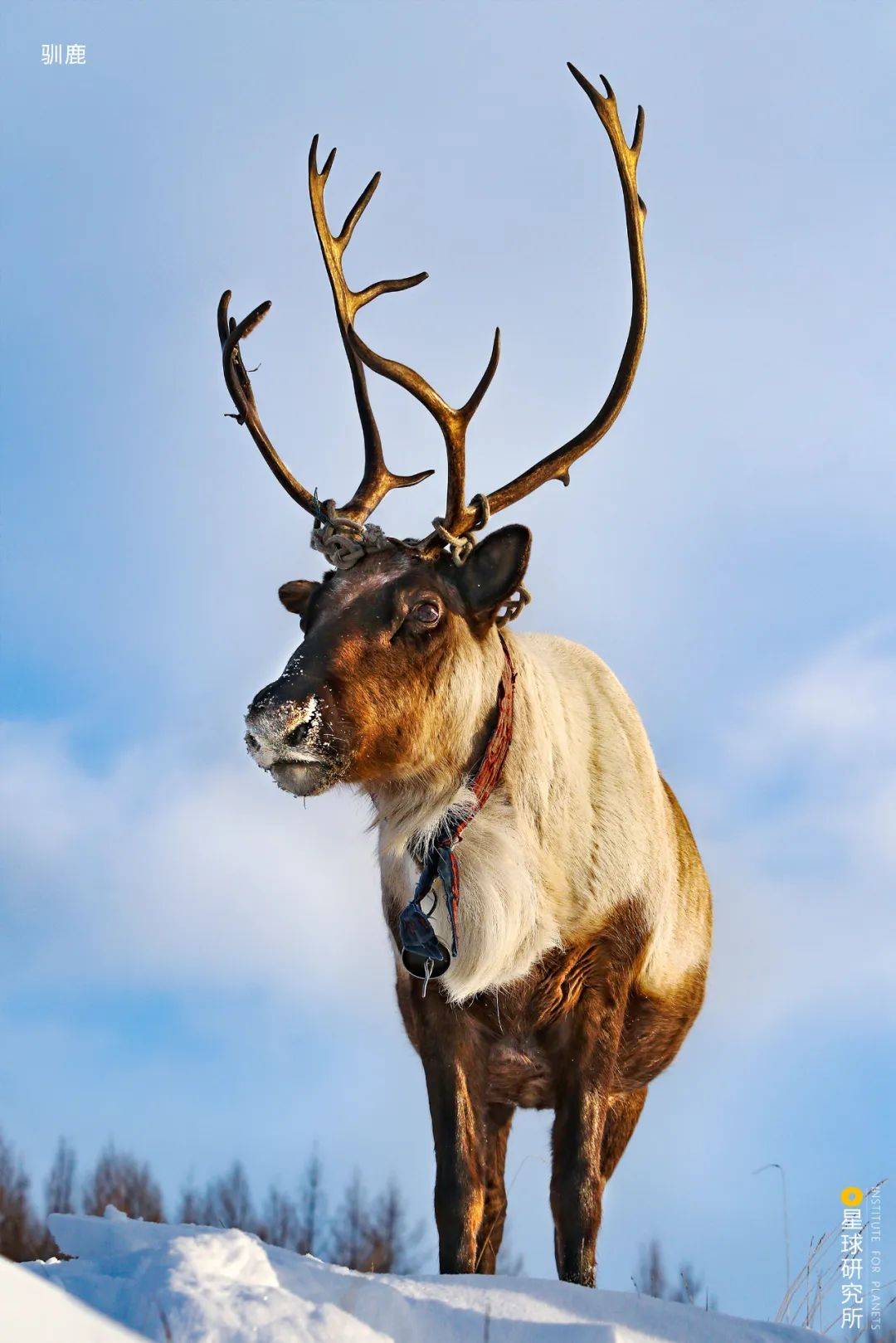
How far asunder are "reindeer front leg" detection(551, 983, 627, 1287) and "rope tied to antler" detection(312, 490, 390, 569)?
1.96 meters

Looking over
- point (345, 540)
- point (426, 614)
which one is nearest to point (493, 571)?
point (426, 614)

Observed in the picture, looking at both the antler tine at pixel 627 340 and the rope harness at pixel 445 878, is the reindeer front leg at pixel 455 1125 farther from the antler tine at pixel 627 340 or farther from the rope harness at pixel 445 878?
the antler tine at pixel 627 340

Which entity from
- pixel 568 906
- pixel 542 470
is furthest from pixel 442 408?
pixel 568 906

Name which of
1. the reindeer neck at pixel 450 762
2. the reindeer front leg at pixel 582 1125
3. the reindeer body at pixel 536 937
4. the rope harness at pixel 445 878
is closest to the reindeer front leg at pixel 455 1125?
the reindeer body at pixel 536 937

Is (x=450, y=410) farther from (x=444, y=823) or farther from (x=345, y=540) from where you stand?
(x=444, y=823)

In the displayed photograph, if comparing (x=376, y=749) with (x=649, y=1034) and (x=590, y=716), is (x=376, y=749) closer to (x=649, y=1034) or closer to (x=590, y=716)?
(x=590, y=716)

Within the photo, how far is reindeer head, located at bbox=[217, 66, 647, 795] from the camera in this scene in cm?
524

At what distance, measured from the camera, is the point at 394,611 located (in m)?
5.48

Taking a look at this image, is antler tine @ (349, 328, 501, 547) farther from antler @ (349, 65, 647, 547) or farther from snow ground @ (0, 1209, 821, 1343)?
snow ground @ (0, 1209, 821, 1343)

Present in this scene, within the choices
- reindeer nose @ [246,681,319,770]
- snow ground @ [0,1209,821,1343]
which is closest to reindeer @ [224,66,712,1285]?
reindeer nose @ [246,681,319,770]

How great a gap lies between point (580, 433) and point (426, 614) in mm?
1309

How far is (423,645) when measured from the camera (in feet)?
18.1

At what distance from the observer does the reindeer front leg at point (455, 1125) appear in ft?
17.9

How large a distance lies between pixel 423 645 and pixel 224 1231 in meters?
2.32
